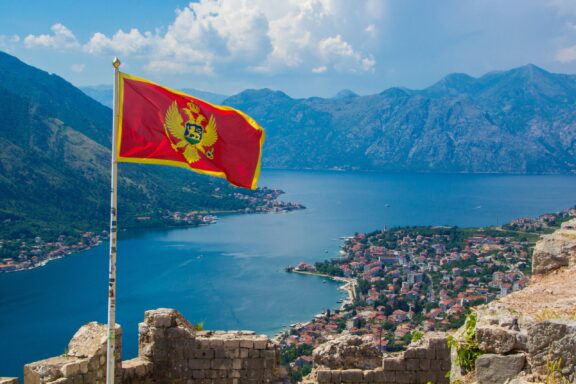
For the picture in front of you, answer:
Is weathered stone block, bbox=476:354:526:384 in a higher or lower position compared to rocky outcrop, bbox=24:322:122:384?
higher

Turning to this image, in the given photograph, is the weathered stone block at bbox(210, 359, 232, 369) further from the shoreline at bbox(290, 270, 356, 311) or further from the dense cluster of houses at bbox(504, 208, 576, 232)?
the dense cluster of houses at bbox(504, 208, 576, 232)

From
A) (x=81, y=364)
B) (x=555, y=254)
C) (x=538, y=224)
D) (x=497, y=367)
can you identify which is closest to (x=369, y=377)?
(x=555, y=254)

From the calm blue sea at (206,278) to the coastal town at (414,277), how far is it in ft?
14.6

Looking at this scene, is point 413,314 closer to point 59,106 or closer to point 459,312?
point 459,312

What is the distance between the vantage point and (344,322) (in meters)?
52.2

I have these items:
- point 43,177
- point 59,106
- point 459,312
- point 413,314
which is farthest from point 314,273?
point 59,106

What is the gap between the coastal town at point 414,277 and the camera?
4719 centimetres

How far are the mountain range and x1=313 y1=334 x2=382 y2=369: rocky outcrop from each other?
8683cm

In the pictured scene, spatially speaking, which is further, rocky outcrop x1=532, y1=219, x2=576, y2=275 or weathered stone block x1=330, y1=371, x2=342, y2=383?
rocky outcrop x1=532, y1=219, x2=576, y2=275

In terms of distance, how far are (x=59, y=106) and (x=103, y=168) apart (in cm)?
4907

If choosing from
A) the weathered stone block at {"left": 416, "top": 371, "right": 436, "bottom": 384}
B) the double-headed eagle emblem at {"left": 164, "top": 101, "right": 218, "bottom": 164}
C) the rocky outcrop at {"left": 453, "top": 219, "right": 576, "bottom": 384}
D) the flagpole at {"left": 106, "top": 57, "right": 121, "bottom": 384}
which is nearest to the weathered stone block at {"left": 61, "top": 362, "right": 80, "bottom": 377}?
the flagpole at {"left": 106, "top": 57, "right": 121, "bottom": 384}

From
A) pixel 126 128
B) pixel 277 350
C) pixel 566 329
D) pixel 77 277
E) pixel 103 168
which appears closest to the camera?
pixel 566 329

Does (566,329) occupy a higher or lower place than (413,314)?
A: higher

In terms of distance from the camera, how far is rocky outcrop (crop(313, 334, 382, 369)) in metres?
9.16
